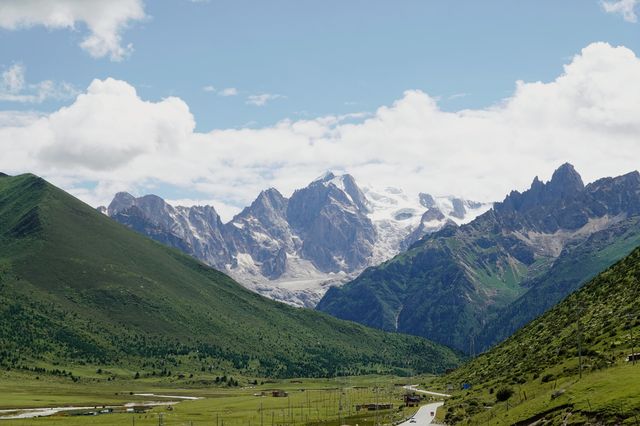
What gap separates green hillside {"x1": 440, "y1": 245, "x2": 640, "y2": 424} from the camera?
286 feet

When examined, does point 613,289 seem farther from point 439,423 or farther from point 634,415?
point 634,415

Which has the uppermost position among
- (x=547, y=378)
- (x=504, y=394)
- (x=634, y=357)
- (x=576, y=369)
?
(x=634, y=357)

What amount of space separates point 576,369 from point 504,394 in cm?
1773

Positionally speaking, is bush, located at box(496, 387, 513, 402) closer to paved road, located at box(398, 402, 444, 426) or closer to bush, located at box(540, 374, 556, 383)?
bush, located at box(540, 374, 556, 383)

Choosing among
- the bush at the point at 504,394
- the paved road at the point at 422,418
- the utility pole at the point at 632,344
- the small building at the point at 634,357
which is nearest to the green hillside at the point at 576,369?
the bush at the point at 504,394

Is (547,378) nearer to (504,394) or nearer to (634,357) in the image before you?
(504,394)

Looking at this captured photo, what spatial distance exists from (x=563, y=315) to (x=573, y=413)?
100 meters

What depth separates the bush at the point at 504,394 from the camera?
133 m

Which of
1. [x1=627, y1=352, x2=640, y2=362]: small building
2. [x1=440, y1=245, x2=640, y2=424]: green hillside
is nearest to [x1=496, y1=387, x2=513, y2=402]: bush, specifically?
[x1=440, y1=245, x2=640, y2=424]: green hillside

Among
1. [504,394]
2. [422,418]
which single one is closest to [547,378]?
[504,394]

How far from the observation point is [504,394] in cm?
13412

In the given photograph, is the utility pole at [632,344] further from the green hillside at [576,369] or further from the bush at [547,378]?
the bush at [547,378]

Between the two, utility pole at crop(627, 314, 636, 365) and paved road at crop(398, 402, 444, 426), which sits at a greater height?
utility pole at crop(627, 314, 636, 365)

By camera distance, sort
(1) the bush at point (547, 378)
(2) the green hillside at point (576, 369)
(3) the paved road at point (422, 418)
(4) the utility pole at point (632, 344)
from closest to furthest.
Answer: (2) the green hillside at point (576, 369) → (4) the utility pole at point (632, 344) → (1) the bush at point (547, 378) → (3) the paved road at point (422, 418)
